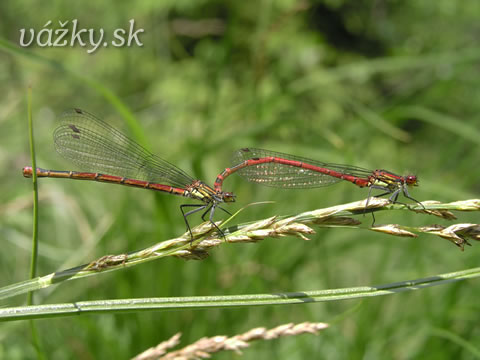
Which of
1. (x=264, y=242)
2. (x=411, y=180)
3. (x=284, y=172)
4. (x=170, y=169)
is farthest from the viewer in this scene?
(x=264, y=242)

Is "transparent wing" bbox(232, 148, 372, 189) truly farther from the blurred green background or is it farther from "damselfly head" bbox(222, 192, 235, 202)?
the blurred green background

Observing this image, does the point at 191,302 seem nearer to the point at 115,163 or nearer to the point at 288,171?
the point at 288,171

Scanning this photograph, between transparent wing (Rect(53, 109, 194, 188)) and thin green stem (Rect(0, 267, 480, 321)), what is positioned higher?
transparent wing (Rect(53, 109, 194, 188))

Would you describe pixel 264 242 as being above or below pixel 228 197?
above

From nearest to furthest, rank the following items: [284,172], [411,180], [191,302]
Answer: [191,302], [411,180], [284,172]

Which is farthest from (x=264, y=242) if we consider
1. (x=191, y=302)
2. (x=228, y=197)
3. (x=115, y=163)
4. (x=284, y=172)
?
(x=191, y=302)

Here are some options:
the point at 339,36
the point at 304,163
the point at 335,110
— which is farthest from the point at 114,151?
the point at 339,36

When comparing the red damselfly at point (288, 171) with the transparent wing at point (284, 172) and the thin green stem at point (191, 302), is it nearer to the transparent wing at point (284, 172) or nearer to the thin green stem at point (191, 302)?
the transparent wing at point (284, 172)

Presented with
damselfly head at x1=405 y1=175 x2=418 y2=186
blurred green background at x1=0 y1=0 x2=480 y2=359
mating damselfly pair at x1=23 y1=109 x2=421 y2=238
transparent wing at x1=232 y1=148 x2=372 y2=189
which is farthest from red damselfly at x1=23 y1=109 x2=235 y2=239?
damselfly head at x1=405 y1=175 x2=418 y2=186
